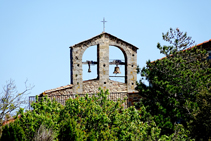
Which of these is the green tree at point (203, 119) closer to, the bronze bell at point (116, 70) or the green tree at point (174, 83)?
the green tree at point (174, 83)

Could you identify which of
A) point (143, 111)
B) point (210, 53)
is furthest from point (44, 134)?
point (210, 53)

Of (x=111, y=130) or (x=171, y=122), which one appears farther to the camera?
(x=171, y=122)

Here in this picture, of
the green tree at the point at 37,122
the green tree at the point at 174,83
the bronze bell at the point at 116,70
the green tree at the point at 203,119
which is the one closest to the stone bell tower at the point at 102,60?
the bronze bell at the point at 116,70

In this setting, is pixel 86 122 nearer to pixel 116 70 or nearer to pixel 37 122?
pixel 37 122

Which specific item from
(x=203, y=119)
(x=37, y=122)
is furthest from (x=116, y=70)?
(x=203, y=119)

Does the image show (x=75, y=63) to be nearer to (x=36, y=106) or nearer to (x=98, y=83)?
(x=98, y=83)

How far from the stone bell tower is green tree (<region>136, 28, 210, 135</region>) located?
579 cm

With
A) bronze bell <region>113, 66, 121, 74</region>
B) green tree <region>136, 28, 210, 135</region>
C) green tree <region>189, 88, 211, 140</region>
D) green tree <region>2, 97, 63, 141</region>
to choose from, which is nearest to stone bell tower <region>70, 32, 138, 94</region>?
bronze bell <region>113, 66, 121, 74</region>

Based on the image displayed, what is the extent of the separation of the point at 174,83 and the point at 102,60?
7093 millimetres

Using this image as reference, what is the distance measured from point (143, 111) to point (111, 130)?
268 cm

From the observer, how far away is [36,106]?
17125mm

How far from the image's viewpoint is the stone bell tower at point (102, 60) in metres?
26.0

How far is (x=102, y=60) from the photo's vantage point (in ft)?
86.4

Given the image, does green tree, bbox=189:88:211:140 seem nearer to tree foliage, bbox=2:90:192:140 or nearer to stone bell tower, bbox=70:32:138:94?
tree foliage, bbox=2:90:192:140
